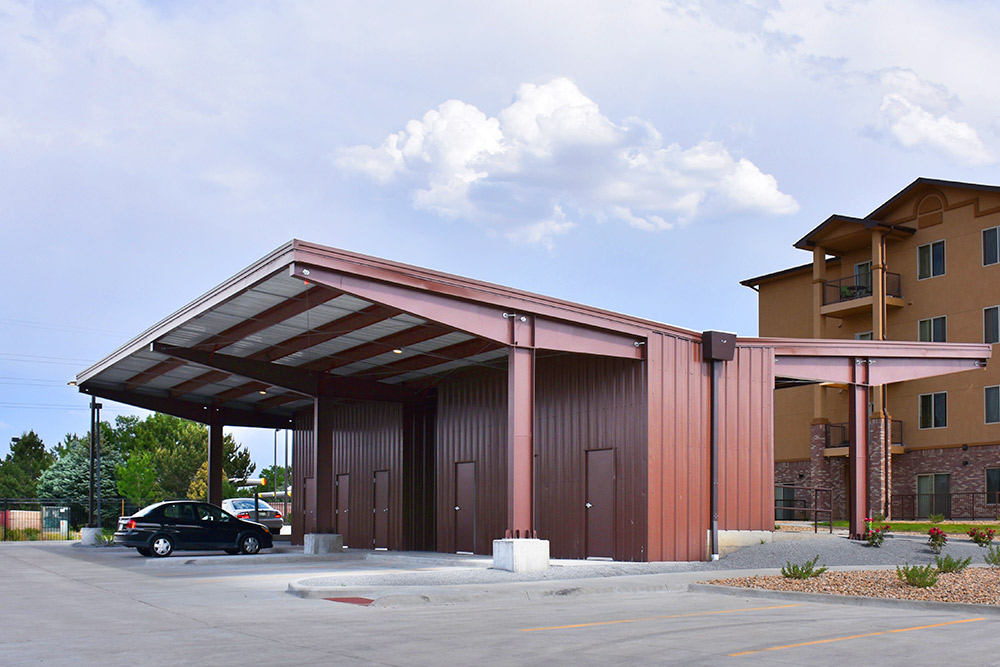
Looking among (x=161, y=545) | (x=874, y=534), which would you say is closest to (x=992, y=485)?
(x=874, y=534)

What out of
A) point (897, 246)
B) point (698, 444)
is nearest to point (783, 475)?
point (897, 246)

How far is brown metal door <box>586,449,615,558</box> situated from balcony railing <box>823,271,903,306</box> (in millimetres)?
20917

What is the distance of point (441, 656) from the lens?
925cm

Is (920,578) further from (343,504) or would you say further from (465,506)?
(343,504)

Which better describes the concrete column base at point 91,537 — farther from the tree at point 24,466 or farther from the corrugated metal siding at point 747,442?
the tree at point 24,466

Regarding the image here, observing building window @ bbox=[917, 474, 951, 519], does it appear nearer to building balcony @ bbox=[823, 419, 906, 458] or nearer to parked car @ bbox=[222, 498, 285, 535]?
building balcony @ bbox=[823, 419, 906, 458]

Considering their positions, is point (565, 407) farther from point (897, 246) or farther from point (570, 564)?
point (897, 246)

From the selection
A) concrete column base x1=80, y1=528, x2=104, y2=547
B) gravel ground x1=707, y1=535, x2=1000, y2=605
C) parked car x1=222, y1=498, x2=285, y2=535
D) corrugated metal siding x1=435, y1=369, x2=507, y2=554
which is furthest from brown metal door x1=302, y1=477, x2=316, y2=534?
gravel ground x1=707, y1=535, x2=1000, y2=605

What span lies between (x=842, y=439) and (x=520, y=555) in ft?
85.4

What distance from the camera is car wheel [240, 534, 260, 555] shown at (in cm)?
2878

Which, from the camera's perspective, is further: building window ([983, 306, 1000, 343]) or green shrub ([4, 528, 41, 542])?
green shrub ([4, 528, 41, 542])

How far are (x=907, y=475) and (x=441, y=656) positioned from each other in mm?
32896

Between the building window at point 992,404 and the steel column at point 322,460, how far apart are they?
22.7 meters

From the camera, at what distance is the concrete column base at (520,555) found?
18406mm
